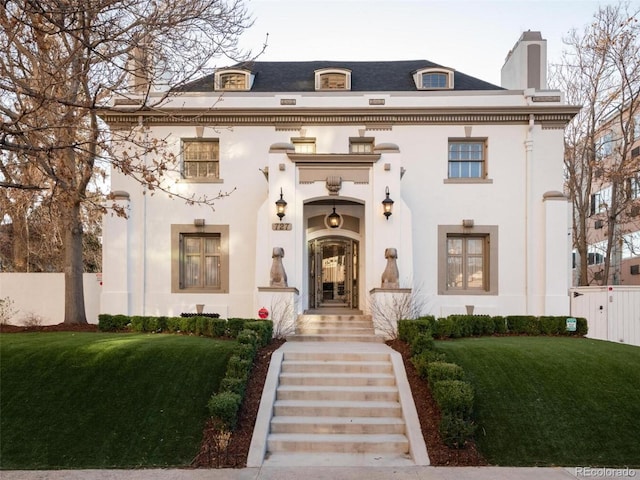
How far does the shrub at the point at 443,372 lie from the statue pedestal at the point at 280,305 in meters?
4.67

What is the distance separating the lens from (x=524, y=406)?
7.68 m

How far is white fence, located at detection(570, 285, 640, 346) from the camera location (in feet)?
46.2

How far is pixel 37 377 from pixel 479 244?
43.1 ft

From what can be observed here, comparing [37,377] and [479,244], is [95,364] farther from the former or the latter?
[479,244]

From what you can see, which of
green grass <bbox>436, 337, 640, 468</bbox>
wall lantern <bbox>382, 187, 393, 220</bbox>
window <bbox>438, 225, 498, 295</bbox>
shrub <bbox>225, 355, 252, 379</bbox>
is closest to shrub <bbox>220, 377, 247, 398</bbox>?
shrub <bbox>225, 355, 252, 379</bbox>

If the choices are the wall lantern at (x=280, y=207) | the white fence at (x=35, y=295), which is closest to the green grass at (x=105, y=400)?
the wall lantern at (x=280, y=207)

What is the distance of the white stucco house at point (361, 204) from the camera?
15.2 meters

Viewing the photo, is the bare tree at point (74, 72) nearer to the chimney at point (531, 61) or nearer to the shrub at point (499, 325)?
the shrub at point (499, 325)

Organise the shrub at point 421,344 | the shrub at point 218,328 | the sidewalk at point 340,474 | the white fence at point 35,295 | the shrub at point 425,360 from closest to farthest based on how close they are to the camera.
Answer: the sidewalk at point 340,474 → the shrub at point 425,360 → the shrub at point 421,344 → the shrub at point 218,328 → the white fence at point 35,295

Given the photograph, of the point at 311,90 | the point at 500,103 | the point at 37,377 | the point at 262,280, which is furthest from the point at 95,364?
the point at 500,103

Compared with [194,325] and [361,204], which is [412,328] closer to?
[194,325]

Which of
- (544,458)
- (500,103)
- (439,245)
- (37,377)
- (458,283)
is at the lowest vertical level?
(544,458)

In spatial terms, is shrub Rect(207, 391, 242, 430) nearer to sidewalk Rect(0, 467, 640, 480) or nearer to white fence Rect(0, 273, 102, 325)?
sidewalk Rect(0, 467, 640, 480)

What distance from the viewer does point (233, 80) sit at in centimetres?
1703
